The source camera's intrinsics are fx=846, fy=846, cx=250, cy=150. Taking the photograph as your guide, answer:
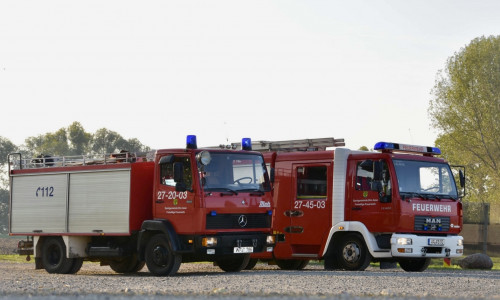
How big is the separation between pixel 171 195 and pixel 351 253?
4532mm

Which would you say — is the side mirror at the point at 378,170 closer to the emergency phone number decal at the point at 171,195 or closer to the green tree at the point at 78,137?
the emergency phone number decal at the point at 171,195

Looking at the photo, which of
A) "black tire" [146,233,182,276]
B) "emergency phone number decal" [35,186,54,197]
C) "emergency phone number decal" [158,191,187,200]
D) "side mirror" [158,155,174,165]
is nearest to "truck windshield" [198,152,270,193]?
"emergency phone number decal" [158,191,187,200]

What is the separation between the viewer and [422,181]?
778 inches

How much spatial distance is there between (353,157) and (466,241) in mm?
15768

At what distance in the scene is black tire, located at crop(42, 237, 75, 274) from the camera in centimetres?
2119

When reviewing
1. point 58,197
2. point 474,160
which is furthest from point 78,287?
point 474,160

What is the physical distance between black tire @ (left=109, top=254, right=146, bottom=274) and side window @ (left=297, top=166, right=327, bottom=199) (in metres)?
4.47

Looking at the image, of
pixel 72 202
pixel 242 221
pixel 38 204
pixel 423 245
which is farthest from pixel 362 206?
pixel 38 204

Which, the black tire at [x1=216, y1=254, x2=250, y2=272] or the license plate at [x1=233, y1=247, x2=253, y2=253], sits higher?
the license plate at [x1=233, y1=247, x2=253, y2=253]

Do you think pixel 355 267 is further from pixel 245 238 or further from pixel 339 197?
pixel 245 238

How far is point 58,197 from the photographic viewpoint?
71.1 feet

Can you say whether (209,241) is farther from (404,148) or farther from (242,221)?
(404,148)

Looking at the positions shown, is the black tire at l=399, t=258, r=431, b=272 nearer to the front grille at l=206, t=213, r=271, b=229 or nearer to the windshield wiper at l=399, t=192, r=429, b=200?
the windshield wiper at l=399, t=192, r=429, b=200

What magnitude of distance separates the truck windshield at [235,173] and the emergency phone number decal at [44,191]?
5642mm
